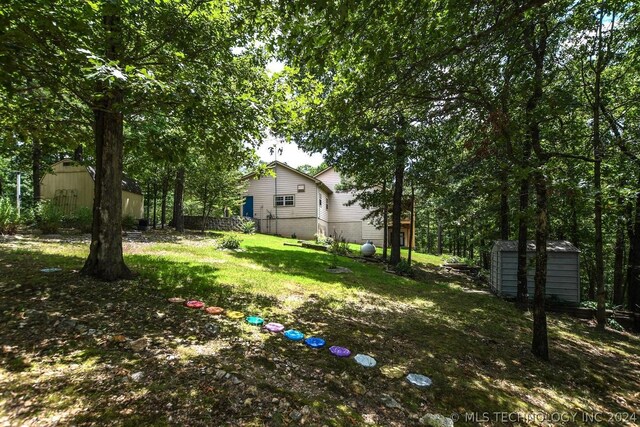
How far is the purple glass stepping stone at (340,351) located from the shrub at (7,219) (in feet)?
47.1

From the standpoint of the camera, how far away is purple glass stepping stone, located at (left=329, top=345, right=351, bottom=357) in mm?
4055

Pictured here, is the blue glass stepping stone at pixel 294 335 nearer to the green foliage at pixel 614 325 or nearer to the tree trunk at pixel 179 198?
the green foliage at pixel 614 325

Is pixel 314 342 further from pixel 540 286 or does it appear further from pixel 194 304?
pixel 540 286

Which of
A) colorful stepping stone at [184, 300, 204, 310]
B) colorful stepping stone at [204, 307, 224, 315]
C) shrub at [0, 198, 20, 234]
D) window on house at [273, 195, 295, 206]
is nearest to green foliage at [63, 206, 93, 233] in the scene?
shrub at [0, 198, 20, 234]

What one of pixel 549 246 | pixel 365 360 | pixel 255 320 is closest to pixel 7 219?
pixel 255 320

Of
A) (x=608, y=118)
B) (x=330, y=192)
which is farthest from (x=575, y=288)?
(x=330, y=192)

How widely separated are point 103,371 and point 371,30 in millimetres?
5568

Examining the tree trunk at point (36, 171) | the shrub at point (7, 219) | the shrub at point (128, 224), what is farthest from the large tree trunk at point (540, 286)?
the tree trunk at point (36, 171)

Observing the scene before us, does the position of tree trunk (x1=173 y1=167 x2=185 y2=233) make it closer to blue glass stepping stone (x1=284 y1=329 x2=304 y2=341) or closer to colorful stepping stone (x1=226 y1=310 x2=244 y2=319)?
colorful stepping stone (x1=226 y1=310 x2=244 y2=319)

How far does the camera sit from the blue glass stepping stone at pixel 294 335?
14.3 ft

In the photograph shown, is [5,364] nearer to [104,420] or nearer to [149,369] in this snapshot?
[149,369]

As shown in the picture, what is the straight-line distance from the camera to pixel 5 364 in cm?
282

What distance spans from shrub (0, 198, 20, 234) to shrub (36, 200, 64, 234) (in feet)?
2.55

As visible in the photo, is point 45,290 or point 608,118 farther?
point 608,118
